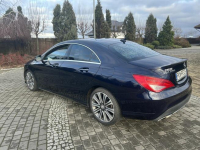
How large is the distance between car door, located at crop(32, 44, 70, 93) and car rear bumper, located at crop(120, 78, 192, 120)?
6.27ft

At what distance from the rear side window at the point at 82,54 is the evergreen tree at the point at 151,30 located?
101 feet

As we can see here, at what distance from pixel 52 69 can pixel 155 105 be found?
2680 millimetres

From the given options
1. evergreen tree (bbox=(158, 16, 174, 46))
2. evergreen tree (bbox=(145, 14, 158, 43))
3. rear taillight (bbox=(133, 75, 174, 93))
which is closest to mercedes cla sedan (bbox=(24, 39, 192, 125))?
rear taillight (bbox=(133, 75, 174, 93))

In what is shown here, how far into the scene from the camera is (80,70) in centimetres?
335

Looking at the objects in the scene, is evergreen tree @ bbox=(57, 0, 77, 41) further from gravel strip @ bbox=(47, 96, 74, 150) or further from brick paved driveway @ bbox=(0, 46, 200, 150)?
brick paved driveway @ bbox=(0, 46, 200, 150)

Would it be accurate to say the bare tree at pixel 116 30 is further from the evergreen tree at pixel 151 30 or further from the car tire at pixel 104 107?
the car tire at pixel 104 107

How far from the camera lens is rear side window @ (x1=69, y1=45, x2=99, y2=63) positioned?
10.7 feet

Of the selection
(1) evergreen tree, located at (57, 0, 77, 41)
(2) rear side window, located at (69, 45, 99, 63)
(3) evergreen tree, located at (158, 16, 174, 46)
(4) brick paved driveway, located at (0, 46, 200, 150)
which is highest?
(1) evergreen tree, located at (57, 0, 77, 41)

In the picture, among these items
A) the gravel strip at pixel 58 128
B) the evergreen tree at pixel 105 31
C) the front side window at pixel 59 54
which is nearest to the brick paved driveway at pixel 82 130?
the gravel strip at pixel 58 128

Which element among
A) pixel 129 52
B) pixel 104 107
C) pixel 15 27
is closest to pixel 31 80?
pixel 104 107

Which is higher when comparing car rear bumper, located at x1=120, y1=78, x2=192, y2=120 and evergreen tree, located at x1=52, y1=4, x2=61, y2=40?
evergreen tree, located at x1=52, y1=4, x2=61, y2=40

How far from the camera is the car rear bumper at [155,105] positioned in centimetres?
246

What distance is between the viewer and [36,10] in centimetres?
1576

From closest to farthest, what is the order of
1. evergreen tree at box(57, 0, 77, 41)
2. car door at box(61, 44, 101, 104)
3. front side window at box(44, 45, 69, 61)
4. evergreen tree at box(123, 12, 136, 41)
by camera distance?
car door at box(61, 44, 101, 104)
front side window at box(44, 45, 69, 61)
evergreen tree at box(57, 0, 77, 41)
evergreen tree at box(123, 12, 136, 41)
